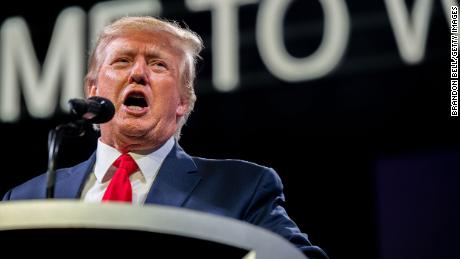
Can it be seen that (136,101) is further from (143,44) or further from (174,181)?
(174,181)

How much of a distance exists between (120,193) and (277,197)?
0.33 m

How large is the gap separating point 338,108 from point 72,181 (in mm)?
1748

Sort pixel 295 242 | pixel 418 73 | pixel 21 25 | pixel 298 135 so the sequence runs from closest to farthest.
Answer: pixel 295 242
pixel 418 73
pixel 298 135
pixel 21 25

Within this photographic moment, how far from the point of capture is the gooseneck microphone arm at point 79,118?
1539 millimetres

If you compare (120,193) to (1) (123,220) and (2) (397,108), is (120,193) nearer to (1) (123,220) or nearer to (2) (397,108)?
(1) (123,220)

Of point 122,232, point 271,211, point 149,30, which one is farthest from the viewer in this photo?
point 149,30

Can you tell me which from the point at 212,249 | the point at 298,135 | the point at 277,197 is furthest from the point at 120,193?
the point at 298,135

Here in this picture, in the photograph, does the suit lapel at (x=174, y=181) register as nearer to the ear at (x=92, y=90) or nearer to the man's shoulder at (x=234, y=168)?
the man's shoulder at (x=234, y=168)

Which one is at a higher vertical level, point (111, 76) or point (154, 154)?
point (111, 76)

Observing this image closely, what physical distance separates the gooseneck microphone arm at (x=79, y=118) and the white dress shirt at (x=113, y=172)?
0.27 meters

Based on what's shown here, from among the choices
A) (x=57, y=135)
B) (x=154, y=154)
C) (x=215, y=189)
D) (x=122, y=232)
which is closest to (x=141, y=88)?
(x=154, y=154)

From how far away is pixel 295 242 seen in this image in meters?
1.54

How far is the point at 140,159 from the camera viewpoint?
1953 mm

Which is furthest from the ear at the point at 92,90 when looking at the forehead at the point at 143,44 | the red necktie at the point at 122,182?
the red necktie at the point at 122,182
